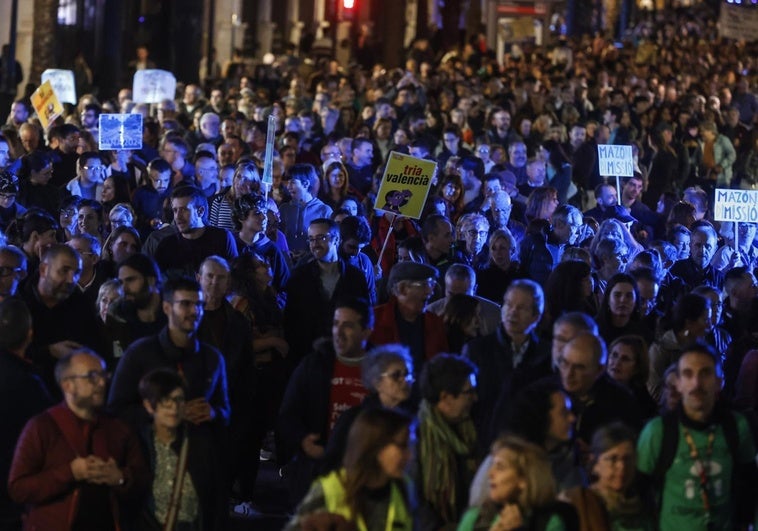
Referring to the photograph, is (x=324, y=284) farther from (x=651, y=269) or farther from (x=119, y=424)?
(x=119, y=424)

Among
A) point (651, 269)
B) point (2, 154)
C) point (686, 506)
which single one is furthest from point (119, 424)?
point (2, 154)

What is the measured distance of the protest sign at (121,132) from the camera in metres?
17.4

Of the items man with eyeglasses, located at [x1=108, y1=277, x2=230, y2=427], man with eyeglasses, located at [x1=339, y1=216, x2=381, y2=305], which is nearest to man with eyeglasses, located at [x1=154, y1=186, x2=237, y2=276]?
man with eyeglasses, located at [x1=339, y1=216, x2=381, y2=305]

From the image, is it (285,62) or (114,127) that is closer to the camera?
(114,127)

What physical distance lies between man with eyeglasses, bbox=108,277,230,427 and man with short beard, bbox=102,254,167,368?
27.9 inches

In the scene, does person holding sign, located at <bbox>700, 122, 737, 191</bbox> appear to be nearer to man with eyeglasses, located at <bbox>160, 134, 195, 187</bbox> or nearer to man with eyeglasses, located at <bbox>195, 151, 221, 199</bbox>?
man with eyeglasses, located at <bbox>160, 134, 195, 187</bbox>

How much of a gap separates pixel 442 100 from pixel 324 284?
596 inches

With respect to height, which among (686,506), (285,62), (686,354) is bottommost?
(686,506)

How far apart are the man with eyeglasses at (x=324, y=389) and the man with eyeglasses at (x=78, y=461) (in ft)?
3.49

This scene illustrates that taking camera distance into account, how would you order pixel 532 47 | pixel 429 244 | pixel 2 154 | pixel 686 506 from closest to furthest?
1. pixel 686 506
2. pixel 429 244
3. pixel 2 154
4. pixel 532 47

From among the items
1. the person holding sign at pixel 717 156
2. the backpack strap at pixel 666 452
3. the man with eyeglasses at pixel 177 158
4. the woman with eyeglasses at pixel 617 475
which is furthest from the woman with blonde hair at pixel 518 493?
the person holding sign at pixel 717 156

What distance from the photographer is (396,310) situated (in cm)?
1043

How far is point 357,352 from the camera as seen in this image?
30.1ft

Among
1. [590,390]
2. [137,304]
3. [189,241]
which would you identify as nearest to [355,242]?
[189,241]
